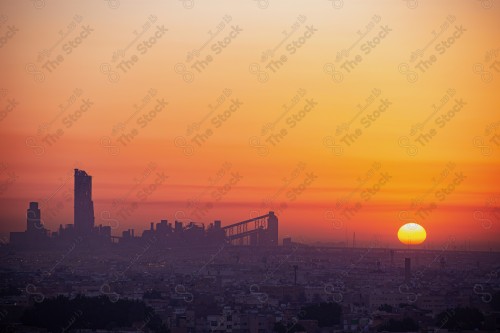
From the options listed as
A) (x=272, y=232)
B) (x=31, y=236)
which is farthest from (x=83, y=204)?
(x=272, y=232)

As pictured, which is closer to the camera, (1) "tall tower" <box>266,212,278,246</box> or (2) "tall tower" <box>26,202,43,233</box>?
(2) "tall tower" <box>26,202,43,233</box>

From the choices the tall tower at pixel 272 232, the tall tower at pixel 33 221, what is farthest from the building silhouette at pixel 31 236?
the tall tower at pixel 272 232

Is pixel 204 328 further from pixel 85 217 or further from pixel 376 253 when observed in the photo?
pixel 376 253

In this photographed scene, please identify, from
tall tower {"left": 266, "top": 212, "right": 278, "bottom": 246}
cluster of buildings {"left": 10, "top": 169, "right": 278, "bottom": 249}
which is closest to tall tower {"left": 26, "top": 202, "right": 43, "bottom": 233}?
cluster of buildings {"left": 10, "top": 169, "right": 278, "bottom": 249}

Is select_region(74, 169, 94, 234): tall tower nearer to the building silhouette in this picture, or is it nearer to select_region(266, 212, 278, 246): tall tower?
the building silhouette

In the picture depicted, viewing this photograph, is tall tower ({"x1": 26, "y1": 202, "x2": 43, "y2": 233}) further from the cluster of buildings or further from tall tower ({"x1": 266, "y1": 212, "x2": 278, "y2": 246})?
tall tower ({"x1": 266, "y1": 212, "x2": 278, "y2": 246})

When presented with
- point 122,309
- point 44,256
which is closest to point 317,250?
point 44,256

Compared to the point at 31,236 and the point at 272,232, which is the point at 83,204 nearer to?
the point at 31,236

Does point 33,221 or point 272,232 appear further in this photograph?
point 272,232

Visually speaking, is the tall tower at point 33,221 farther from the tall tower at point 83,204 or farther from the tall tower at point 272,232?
the tall tower at point 272,232
